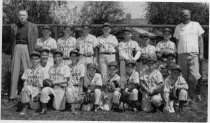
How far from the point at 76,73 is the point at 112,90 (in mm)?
838

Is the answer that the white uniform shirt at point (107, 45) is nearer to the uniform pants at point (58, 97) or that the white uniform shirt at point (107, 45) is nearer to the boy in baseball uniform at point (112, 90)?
the boy in baseball uniform at point (112, 90)

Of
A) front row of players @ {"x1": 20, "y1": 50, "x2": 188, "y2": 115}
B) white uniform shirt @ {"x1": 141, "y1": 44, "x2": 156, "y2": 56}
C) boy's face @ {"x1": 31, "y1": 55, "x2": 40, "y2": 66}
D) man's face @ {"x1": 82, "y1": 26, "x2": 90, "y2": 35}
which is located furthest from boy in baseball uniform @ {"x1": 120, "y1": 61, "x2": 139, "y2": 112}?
boy's face @ {"x1": 31, "y1": 55, "x2": 40, "y2": 66}

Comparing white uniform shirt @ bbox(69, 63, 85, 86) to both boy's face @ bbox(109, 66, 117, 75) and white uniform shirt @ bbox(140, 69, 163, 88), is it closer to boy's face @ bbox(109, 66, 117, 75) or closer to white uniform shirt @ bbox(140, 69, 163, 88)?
boy's face @ bbox(109, 66, 117, 75)

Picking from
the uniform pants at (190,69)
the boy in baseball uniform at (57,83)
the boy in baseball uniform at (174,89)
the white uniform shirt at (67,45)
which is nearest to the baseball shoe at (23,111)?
the boy in baseball uniform at (57,83)

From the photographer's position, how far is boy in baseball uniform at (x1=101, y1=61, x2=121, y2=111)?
679 cm

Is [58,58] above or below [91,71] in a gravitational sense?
above

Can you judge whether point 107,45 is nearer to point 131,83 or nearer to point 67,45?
point 67,45

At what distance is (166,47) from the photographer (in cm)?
748

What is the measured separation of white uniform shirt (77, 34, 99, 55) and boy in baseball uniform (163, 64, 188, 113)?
5.85ft

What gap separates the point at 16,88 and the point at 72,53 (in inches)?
58.0

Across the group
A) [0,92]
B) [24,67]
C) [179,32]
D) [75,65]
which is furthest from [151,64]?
[0,92]

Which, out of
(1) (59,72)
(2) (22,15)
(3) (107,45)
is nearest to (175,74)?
(3) (107,45)

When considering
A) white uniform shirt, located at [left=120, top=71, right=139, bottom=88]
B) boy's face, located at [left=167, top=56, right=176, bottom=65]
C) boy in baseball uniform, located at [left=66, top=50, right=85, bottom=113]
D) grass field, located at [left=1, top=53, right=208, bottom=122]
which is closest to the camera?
grass field, located at [left=1, top=53, right=208, bottom=122]

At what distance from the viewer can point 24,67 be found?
23.9 feet
